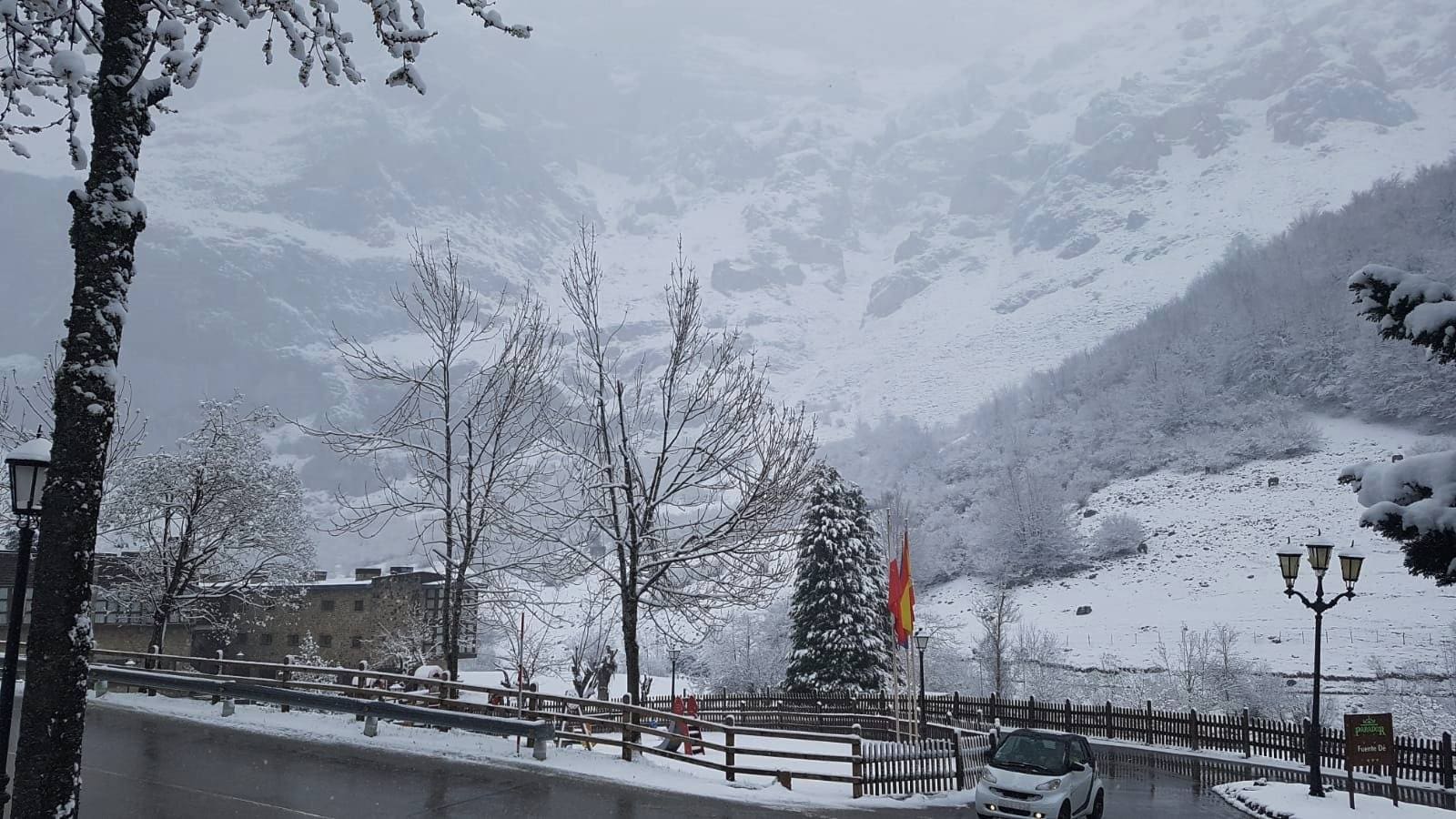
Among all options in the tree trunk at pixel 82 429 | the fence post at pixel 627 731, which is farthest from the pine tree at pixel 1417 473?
the fence post at pixel 627 731

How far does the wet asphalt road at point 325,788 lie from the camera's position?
12672 mm

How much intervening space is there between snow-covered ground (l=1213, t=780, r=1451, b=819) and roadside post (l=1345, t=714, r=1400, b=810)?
287mm

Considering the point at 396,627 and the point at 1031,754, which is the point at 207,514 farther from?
the point at 1031,754

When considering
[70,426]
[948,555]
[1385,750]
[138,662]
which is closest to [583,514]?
[70,426]

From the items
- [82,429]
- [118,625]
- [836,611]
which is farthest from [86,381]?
[118,625]

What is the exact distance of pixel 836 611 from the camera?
41594 millimetres

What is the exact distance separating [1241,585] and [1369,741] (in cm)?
6011

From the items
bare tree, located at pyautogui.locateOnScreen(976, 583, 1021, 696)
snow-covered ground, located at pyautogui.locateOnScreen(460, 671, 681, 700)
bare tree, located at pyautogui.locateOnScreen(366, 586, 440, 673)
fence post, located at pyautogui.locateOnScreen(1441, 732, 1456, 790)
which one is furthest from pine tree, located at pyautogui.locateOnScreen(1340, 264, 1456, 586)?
snow-covered ground, located at pyautogui.locateOnScreen(460, 671, 681, 700)

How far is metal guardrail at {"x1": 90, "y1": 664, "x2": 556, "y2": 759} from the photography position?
17.2 metres

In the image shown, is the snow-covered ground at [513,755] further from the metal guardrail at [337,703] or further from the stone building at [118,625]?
the stone building at [118,625]

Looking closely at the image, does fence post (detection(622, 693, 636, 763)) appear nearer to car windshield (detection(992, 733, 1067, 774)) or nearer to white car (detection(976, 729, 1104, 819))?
white car (detection(976, 729, 1104, 819))

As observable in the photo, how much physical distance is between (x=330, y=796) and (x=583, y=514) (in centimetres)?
782

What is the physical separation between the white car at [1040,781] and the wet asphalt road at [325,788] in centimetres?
133

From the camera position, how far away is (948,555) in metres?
103
